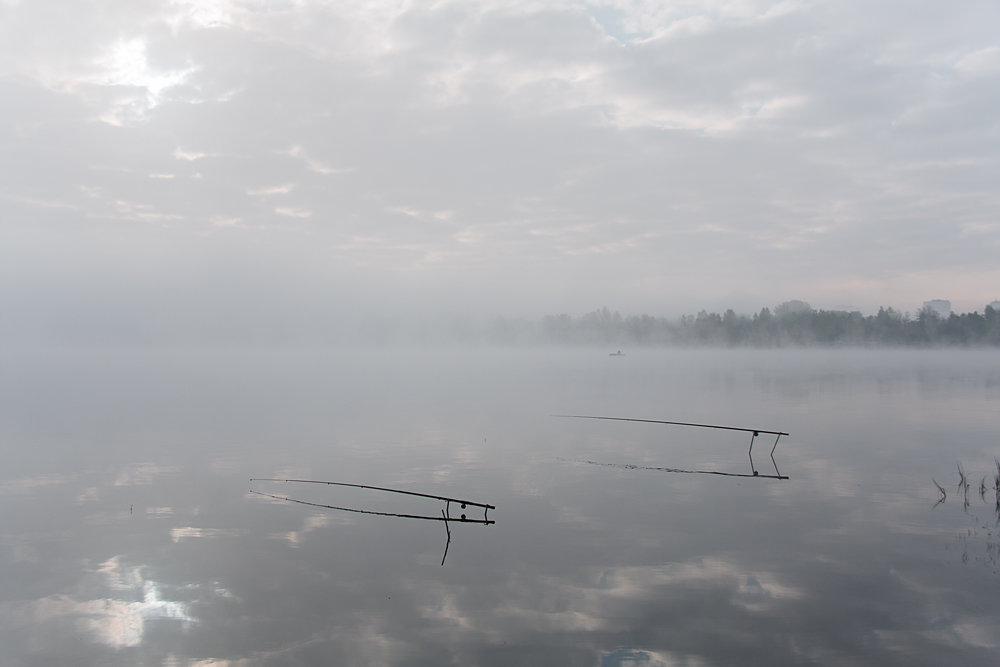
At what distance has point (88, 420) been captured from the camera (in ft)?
129

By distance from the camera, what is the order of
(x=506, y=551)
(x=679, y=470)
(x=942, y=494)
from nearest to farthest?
1. (x=506, y=551)
2. (x=942, y=494)
3. (x=679, y=470)

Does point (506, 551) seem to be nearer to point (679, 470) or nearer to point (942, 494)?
point (679, 470)

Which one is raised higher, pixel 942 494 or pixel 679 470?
pixel 942 494

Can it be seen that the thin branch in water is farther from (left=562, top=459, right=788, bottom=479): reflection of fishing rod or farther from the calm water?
(left=562, top=459, right=788, bottom=479): reflection of fishing rod

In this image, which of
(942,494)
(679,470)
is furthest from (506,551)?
(942,494)

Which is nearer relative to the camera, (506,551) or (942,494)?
(506,551)

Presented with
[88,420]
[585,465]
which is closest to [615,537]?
[585,465]

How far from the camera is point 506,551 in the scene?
1499 centimetres

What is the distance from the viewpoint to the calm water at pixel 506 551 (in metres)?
10.8

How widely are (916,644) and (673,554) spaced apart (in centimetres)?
501

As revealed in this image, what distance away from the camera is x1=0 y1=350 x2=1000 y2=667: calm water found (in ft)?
35.5

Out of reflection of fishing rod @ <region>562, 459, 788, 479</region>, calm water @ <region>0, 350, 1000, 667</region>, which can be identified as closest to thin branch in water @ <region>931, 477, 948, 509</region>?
calm water @ <region>0, 350, 1000, 667</region>

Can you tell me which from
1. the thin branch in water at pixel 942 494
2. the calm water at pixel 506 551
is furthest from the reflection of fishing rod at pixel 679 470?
the thin branch in water at pixel 942 494

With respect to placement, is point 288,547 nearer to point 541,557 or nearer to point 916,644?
point 541,557
